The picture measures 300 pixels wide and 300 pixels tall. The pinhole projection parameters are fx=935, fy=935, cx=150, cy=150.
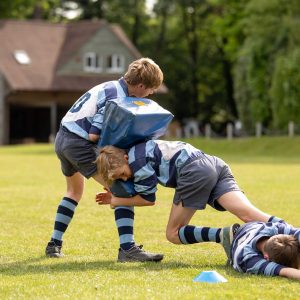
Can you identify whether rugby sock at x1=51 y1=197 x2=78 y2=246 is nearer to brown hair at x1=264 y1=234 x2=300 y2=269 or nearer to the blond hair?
the blond hair

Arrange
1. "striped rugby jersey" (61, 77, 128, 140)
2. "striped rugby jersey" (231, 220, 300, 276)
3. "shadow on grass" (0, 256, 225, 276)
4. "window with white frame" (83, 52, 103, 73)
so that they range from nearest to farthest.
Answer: "striped rugby jersey" (231, 220, 300, 276) → "shadow on grass" (0, 256, 225, 276) → "striped rugby jersey" (61, 77, 128, 140) → "window with white frame" (83, 52, 103, 73)

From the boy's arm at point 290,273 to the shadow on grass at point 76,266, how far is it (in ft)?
3.02

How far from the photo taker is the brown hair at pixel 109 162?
8.55 metres

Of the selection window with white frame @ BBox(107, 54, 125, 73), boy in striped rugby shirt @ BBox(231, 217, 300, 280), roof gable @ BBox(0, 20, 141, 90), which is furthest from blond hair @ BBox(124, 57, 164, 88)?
window with white frame @ BBox(107, 54, 125, 73)

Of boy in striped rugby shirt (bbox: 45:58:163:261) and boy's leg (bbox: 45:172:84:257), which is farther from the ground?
boy in striped rugby shirt (bbox: 45:58:163:261)

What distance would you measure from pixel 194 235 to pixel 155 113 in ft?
3.93

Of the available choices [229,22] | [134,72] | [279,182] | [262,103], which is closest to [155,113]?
[134,72]

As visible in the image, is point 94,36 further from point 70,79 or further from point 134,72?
point 134,72

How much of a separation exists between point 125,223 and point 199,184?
0.84m

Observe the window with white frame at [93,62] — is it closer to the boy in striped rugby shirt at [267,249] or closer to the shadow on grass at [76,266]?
the shadow on grass at [76,266]

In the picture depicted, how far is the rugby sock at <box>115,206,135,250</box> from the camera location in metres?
8.91

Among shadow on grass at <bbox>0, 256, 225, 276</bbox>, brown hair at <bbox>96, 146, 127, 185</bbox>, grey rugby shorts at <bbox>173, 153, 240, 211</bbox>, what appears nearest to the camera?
shadow on grass at <bbox>0, 256, 225, 276</bbox>

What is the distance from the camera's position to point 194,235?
873 cm

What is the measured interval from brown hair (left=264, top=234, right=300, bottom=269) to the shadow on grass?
850 millimetres
